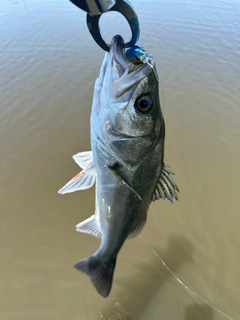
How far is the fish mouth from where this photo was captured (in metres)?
1.34

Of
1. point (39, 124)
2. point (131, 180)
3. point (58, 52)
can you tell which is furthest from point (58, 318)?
point (58, 52)

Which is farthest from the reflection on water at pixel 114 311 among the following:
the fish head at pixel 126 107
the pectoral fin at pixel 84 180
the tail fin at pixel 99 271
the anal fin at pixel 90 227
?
the fish head at pixel 126 107

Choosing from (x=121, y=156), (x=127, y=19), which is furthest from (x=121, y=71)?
(x=121, y=156)

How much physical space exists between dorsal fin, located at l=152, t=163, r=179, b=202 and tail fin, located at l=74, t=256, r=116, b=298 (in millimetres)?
599

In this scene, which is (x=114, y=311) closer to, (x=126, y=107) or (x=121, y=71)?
(x=126, y=107)

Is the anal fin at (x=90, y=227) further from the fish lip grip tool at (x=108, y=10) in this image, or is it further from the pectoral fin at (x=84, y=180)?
the fish lip grip tool at (x=108, y=10)

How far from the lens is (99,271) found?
1798 millimetres

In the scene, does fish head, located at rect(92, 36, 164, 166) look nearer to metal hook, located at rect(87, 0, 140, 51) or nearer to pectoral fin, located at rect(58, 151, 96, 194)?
metal hook, located at rect(87, 0, 140, 51)

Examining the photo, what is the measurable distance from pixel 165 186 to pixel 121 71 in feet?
2.51

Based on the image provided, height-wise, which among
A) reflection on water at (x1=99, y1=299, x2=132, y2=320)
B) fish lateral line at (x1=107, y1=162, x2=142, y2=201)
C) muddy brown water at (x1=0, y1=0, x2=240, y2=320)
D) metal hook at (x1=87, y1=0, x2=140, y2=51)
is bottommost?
reflection on water at (x1=99, y1=299, x2=132, y2=320)

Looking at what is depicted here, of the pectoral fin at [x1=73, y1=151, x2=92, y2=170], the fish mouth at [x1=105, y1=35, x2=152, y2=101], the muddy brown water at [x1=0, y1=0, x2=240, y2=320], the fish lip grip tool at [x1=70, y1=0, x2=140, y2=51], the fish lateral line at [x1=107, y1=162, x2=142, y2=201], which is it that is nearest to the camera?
the fish lip grip tool at [x1=70, y1=0, x2=140, y2=51]

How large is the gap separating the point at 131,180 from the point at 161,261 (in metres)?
1.77

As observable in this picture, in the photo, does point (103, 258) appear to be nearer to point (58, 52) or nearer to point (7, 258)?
point (7, 258)

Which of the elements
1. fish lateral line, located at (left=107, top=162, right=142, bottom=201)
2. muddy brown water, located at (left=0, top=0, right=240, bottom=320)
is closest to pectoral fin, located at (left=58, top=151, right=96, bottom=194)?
fish lateral line, located at (left=107, top=162, right=142, bottom=201)
